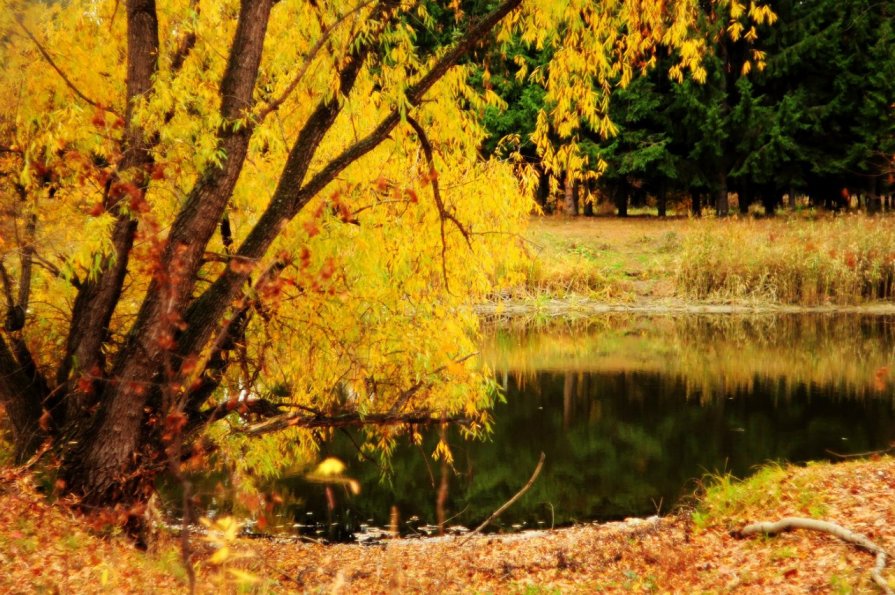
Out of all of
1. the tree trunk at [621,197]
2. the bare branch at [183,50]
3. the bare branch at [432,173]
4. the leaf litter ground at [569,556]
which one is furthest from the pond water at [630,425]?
the tree trunk at [621,197]

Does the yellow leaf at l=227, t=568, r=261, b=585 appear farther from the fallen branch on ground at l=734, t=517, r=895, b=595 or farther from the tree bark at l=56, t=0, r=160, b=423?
the fallen branch on ground at l=734, t=517, r=895, b=595

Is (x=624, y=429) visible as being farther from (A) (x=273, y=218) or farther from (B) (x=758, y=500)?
(A) (x=273, y=218)

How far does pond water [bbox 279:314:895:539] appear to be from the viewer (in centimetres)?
991

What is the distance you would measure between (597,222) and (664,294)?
29.6ft

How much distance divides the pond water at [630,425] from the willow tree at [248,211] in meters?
1.59

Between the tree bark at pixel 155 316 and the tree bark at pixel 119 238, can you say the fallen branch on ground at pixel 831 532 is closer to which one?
the tree bark at pixel 155 316

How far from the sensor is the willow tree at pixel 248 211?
606 cm

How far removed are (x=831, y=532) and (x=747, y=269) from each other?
17.9 meters

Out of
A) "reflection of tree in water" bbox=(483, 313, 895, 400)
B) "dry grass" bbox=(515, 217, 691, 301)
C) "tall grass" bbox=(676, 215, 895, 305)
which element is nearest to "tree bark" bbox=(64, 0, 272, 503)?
"reflection of tree in water" bbox=(483, 313, 895, 400)

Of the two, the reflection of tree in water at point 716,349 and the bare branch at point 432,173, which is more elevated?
the bare branch at point 432,173

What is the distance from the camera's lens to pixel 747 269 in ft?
73.2

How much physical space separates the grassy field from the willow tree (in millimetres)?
11284

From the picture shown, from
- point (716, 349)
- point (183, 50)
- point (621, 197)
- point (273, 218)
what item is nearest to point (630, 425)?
point (716, 349)

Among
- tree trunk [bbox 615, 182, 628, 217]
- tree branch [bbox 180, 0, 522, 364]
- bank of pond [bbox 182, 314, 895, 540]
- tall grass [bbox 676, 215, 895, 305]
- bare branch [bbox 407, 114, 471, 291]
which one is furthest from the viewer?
tree trunk [bbox 615, 182, 628, 217]
